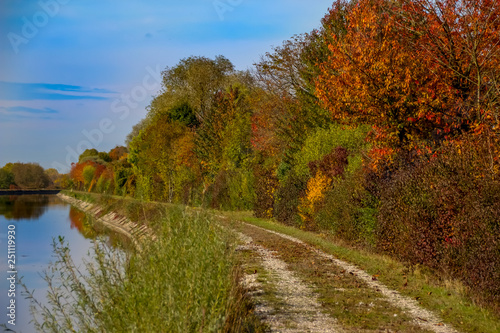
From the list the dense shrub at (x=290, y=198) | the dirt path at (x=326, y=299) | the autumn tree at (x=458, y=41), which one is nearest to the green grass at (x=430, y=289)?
the dirt path at (x=326, y=299)

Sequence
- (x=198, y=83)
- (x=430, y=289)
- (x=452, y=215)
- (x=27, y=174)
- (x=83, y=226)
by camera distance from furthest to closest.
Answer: (x=27, y=174)
(x=198, y=83)
(x=83, y=226)
(x=452, y=215)
(x=430, y=289)

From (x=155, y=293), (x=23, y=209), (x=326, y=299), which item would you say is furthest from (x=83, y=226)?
(x=23, y=209)

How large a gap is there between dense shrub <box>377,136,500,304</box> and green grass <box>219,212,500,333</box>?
0.30 meters

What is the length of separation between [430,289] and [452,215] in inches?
65.9

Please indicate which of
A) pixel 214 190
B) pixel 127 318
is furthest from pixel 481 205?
pixel 214 190

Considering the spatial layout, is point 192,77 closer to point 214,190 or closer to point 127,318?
point 214,190

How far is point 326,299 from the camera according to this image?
9.24 m

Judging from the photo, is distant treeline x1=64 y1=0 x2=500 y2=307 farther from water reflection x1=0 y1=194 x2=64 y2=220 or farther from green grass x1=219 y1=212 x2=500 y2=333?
water reflection x1=0 y1=194 x2=64 y2=220

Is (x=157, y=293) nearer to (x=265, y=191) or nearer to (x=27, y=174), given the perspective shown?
(x=265, y=191)

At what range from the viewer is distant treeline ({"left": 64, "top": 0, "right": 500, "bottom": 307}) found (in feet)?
33.6

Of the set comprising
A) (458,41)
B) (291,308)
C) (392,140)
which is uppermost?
(458,41)

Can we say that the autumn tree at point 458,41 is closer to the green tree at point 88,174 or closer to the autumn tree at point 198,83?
the autumn tree at point 198,83

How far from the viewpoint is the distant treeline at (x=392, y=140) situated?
10.2m

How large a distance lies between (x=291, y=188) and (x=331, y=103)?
743 centimetres
